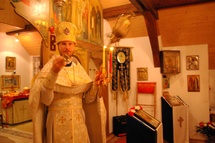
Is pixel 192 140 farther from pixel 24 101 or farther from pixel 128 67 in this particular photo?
pixel 24 101

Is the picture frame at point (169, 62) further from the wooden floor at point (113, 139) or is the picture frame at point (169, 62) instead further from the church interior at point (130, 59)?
the wooden floor at point (113, 139)

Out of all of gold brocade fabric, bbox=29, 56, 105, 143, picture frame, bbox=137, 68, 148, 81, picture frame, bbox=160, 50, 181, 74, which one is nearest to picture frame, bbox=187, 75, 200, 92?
picture frame, bbox=160, 50, 181, 74

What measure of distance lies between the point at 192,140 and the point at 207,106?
924 millimetres

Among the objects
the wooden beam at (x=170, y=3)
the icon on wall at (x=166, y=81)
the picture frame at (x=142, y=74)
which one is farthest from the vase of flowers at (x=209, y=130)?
the wooden beam at (x=170, y=3)

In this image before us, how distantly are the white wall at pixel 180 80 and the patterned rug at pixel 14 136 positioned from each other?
6.43ft

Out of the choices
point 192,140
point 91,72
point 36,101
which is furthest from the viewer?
point 192,140

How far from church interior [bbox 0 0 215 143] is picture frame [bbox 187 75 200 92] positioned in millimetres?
24

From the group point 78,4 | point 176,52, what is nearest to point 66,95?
point 78,4

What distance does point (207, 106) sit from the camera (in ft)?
14.9

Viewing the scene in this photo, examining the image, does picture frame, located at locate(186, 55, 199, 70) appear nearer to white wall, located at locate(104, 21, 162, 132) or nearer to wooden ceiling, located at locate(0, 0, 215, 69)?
wooden ceiling, located at locate(0, 0, 215, 69)

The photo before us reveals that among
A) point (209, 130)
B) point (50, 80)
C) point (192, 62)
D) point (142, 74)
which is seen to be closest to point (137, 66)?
point (142, 74)

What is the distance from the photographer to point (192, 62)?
15.1 feet

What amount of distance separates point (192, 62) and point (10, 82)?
4111mm

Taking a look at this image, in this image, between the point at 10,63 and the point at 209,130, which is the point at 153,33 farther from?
the point at 10,63
